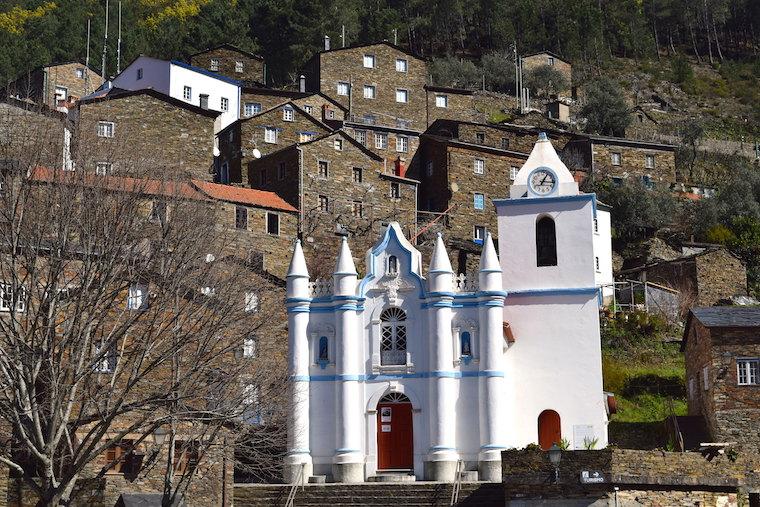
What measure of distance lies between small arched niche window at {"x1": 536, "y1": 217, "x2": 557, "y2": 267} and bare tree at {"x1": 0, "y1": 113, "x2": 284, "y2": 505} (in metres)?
12.2

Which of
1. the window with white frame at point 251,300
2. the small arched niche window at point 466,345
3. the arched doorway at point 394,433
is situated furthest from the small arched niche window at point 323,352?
the small arched niche window at point 466,345

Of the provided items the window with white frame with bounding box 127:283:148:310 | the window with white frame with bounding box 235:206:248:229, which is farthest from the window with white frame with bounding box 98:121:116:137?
the window with white frame with bounding box 127:283:148:310

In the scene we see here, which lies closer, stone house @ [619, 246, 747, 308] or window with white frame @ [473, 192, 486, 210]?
stone house @ [619, 246, 747, 308]

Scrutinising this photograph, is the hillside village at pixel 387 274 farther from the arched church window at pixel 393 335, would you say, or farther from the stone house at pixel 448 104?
the stone house at pixel 448 104

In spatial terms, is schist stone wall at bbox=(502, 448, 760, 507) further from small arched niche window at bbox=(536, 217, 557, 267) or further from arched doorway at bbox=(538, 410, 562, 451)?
small arched niche window at bbox=(536, 217, 557, 267)

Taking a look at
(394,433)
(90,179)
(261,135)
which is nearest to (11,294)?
(90,179)

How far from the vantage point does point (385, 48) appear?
94.3 meters

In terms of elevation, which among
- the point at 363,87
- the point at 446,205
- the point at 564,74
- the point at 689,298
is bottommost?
the point at 689,298

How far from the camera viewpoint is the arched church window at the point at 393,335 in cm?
4709

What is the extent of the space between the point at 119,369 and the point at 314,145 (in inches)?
1515

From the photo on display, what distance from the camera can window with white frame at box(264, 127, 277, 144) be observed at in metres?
78.0

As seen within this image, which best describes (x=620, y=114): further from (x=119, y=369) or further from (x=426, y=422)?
(x=119, y=369)

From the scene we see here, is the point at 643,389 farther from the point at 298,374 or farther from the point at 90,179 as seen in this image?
the point at 90,179

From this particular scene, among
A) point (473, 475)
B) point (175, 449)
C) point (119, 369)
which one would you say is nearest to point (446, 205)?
point (473, 475)
